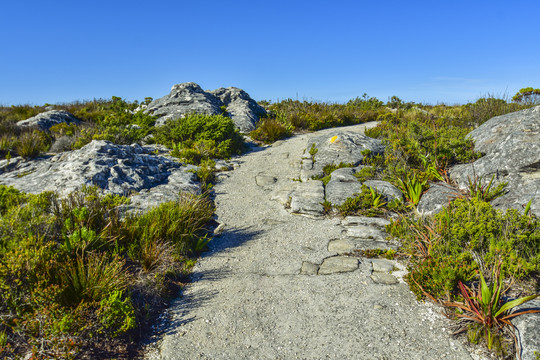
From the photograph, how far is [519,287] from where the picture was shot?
13.9 feet

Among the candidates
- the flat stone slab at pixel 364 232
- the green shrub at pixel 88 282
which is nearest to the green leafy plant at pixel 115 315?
the green shrub at pixel 88 282

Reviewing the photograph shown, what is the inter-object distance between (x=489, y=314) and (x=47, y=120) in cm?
1726

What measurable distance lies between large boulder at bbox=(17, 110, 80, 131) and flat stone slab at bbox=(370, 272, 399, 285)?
1475 cm

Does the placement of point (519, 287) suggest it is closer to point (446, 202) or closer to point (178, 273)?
point (446, 202)

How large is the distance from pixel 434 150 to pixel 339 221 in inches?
148

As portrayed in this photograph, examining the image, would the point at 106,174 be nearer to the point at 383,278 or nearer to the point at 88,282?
the point at 88,282

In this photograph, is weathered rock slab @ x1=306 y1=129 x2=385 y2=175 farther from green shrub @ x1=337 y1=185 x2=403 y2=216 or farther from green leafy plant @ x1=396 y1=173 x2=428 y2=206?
green shrub @ x1=337 y1=185 x2=403 y2=216

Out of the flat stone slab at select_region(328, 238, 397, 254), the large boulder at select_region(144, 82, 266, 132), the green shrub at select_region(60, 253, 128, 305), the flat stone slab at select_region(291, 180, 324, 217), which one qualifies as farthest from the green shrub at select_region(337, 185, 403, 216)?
the large boulder at select_region(144, 82, 266, 132)

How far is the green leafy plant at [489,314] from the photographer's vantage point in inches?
134

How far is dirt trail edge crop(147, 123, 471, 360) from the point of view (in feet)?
11.5

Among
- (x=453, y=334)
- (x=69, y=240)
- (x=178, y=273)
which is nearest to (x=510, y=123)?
(x=453, y=334)

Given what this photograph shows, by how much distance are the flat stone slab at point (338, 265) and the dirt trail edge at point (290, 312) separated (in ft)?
0.36

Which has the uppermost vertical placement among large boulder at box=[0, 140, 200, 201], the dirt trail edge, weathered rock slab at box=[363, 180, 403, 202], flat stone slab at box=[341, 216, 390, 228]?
large boulder at box=[0, 140, 200, 201]

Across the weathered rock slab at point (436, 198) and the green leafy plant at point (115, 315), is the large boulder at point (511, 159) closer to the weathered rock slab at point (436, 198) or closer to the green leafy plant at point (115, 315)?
the weathered rock slab at point (436, 198)
